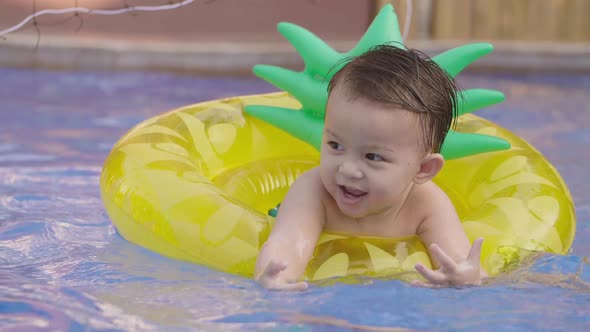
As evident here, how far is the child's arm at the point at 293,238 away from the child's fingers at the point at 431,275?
0.31m

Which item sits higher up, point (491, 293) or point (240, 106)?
point (240, 106)

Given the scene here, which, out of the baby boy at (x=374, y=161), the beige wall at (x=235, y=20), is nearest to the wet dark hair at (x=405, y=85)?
the baby boy at (x=374, y=161)

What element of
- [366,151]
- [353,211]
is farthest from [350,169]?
[353,211]

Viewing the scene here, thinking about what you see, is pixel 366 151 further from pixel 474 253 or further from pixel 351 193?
pixel 474 253

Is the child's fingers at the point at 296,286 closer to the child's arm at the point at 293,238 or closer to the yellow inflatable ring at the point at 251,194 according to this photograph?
the child's arm at the point at 293,238

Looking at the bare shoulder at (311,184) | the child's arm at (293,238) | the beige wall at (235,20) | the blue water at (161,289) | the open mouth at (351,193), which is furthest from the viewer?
the beige wall at (235,20)

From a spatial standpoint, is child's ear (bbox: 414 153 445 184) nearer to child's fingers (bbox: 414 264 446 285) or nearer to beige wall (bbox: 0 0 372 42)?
child's fingers (bbox: 414 264 446 285)

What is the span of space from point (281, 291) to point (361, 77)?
0.61 meters

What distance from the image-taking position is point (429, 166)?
2.69 meters

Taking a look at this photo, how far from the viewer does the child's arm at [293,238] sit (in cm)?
250

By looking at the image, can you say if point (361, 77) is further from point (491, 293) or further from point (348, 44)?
point (348, 44)

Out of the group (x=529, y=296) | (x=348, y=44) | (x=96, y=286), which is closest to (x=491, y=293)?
(x=529, y=296)

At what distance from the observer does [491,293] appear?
257 centimetres

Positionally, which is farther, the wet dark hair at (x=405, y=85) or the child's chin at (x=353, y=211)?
the child's chin at (x=353, y=211)
